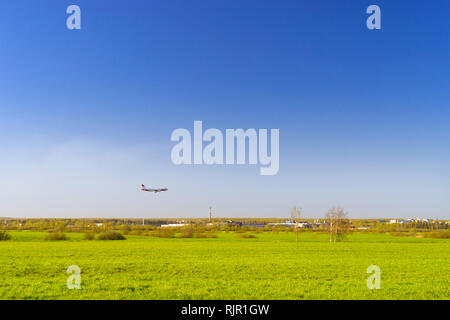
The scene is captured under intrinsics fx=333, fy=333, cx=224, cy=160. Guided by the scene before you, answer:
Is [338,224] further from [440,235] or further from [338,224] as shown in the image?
[440,235]

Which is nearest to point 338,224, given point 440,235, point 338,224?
point 338,224

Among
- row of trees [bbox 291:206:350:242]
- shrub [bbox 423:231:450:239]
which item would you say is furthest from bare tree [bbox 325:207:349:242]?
shrub [bbox 423:231:450:239]

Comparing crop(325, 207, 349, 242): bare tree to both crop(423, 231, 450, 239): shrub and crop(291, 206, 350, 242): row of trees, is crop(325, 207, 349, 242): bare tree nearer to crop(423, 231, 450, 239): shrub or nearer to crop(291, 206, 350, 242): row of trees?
crop(291, 206, 350, 242): row of trees

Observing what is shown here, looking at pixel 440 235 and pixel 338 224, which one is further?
pixel 440 235

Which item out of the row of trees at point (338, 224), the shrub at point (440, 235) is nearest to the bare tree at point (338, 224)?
the row of trees at point (338, 224)

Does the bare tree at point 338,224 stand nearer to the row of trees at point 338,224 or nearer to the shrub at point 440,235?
the row of trees at point 338,224
